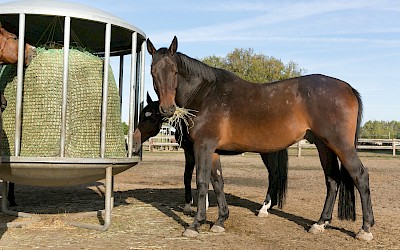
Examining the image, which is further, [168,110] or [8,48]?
[168,110]

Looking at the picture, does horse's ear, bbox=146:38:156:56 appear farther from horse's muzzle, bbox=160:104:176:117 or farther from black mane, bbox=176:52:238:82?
horse's muzzle, bbox=160:104:176:117

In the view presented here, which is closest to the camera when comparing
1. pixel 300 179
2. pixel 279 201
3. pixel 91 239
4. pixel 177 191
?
pixel 91 239

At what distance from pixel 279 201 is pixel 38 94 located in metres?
4.40

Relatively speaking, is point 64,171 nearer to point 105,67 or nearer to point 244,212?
point 105,67

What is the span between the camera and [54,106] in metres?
5.44

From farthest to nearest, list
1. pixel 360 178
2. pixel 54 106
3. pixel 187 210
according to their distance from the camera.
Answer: pixel 187 210
pixel 360 178
pixel 54 106

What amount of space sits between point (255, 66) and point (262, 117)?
127 feet

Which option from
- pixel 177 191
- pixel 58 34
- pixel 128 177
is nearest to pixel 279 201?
pixel 177 191

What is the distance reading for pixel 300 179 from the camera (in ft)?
43.6

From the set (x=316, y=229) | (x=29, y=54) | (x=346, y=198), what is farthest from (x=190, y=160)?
(x=29, y=54)

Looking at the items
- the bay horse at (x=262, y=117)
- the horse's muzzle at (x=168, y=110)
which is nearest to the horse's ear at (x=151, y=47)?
the bay horse at (x=262, y=117)

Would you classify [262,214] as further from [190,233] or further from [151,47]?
[151,47]

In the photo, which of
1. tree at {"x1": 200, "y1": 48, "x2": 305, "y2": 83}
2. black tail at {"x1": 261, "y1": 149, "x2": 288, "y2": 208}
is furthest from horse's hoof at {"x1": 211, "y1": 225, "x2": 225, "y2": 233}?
tree at {"x1": 200, "y1": 48, "x2": 305, "y2": 83}

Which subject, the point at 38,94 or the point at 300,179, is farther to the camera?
the point at 300,179
